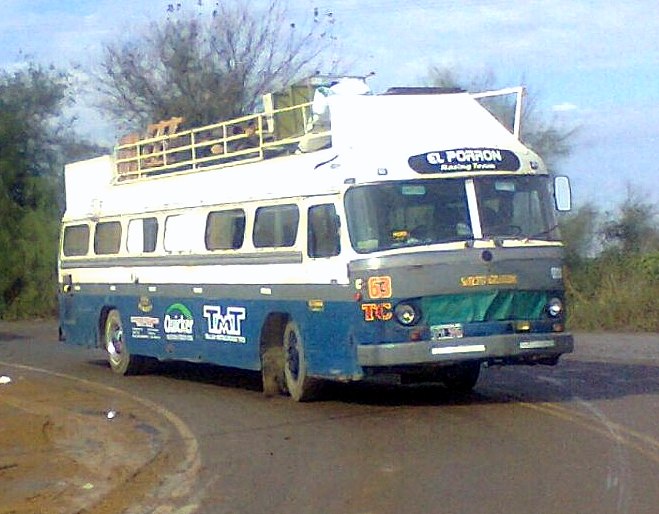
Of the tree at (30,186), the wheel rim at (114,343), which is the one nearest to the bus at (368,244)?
the wheel rim at (114,343)

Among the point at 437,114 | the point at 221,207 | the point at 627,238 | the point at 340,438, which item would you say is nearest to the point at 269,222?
the point at 221,207

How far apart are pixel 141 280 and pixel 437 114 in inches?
247

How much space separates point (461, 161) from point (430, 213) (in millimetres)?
705

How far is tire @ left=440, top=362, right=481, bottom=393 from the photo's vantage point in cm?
1591

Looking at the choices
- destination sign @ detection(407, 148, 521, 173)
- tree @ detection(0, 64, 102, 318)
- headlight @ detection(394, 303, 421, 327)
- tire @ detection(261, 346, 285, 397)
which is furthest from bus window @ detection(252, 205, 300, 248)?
tree @ detection(0, 64, 102, 318)

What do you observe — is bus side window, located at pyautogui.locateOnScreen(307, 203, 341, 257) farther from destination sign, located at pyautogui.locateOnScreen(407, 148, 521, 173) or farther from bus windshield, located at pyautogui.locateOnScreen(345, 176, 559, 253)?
destination sign, located at pyautogui.locateOnScreen(407, 148, 521, 173)

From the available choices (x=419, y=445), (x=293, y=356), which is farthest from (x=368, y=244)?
(x=419, y=445)

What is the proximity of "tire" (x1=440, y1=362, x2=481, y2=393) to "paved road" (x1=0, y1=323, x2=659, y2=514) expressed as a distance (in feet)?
0.70

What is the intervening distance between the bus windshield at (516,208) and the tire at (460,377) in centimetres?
203

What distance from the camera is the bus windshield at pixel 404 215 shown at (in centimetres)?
1399

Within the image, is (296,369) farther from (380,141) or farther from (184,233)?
(184,233)

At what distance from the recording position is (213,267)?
56.6ft

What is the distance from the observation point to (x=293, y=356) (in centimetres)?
1566

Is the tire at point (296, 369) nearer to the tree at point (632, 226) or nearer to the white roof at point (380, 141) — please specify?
the white roof at point (380, 141)
